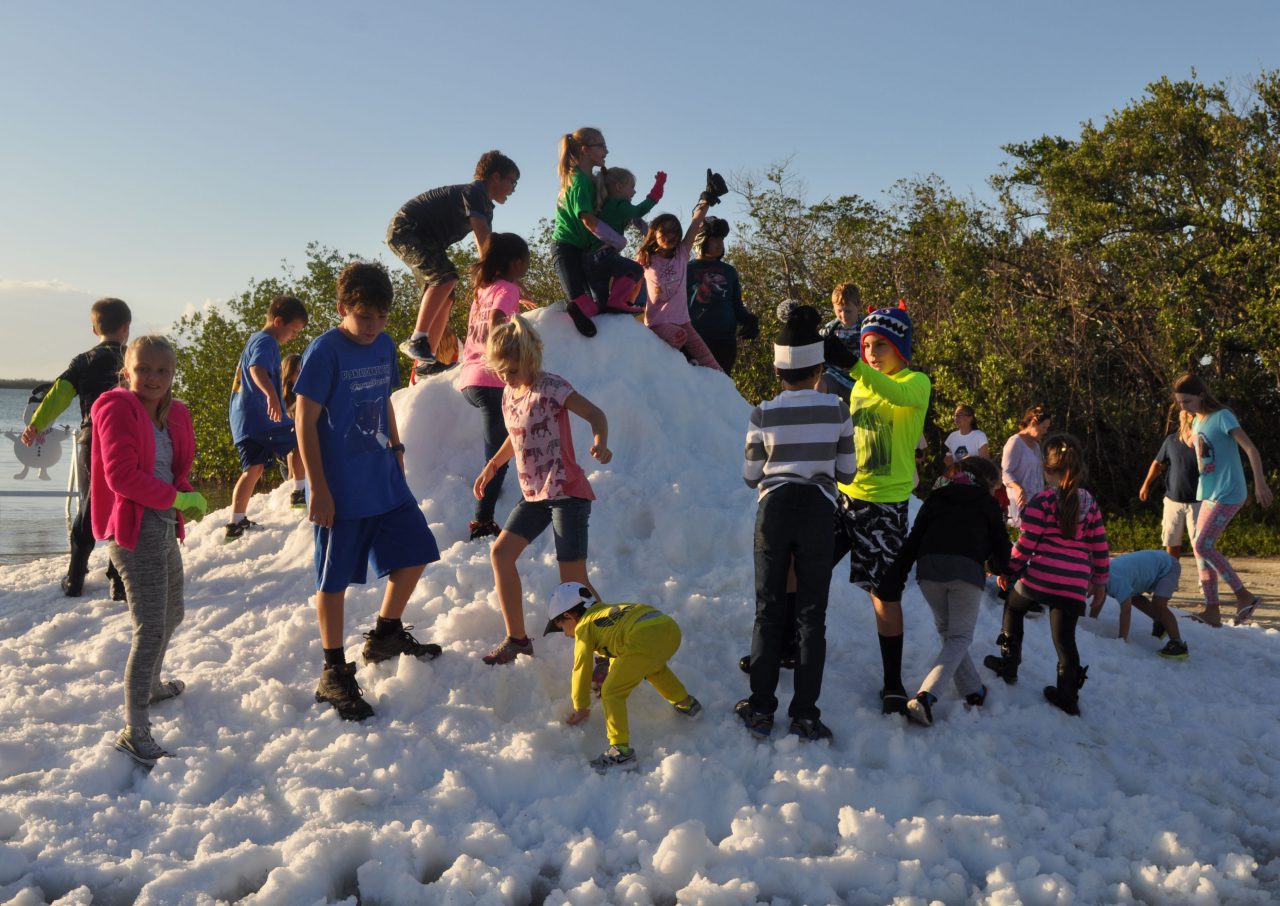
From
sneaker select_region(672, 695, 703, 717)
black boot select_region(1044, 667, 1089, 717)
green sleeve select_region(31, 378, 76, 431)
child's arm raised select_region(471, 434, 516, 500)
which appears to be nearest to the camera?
sneaker select_region(672, 695, 703, 717)

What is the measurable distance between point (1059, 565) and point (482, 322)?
355 cm

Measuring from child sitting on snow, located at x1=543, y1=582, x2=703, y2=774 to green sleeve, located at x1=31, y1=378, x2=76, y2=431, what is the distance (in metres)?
4.41

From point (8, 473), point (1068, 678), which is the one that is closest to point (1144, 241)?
point (1068, 678)

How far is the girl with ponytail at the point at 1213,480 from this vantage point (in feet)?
22.9

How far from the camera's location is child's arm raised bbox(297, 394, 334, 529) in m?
4.10

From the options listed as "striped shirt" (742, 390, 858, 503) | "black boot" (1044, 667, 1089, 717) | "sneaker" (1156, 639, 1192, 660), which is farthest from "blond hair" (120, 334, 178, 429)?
"sneaker" (1156, 639, 1192, 660)

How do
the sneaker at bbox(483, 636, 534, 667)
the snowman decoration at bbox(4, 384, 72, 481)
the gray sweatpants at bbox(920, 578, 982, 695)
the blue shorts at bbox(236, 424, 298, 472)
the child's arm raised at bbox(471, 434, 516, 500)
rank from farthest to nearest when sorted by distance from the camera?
1. the snowman decoration at bbox(4, 384, 72, 481)
2. the blue shorts at bbox(236, 424, 298, 472)
3. the child's arm raised at bbox(471, 434, 516, 500)
4. the sneaker at bbox(483, 636, 534, 667)
5. the gray sweatpants at bbox(920, 578, 982, 695)

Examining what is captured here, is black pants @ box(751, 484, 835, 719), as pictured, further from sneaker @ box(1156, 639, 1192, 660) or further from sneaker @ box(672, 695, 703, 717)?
sneaker @ box(1156, 639, 1192, 660)

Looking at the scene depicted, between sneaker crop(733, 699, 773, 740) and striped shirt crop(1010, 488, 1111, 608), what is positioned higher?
striped shirt crop(1010, 488, 1111, 608)

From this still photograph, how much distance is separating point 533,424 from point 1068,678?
2.96 metres

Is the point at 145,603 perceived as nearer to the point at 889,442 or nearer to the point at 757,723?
the point at 757,723

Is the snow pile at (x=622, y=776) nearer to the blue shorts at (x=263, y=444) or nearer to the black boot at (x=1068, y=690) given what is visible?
the black boot at (x=1068, y=690)

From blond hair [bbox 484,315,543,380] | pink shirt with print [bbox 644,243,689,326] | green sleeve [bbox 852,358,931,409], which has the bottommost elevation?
green sleeve [bbox 852,358,931,409]

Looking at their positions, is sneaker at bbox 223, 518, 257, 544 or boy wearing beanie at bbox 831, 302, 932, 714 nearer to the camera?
boy wearing beanie at bbox 831, 302, 932, 714
